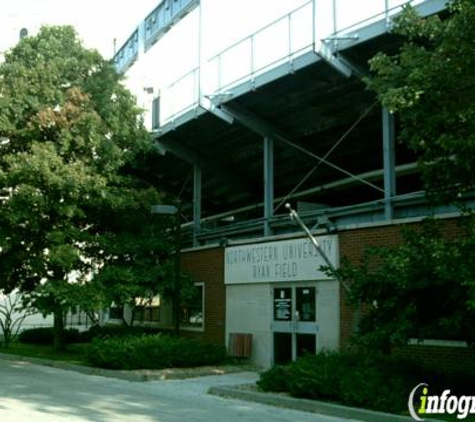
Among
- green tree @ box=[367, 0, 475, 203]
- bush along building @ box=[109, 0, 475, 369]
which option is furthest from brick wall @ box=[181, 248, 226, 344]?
green tree @ box=[367, 0, 475, 203]

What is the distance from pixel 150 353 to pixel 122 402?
4791 mm

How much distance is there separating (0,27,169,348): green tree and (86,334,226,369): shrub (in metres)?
2.32

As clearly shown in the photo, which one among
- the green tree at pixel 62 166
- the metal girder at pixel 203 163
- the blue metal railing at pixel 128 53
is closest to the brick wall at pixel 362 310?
the green tree at pixel 62 166

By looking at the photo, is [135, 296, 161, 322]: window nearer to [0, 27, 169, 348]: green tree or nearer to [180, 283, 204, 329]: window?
[180, 283, 204, 329]: window

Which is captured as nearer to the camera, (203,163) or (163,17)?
(203,163)

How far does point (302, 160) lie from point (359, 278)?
11.7 meters

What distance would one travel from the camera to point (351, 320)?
1595 centimetres

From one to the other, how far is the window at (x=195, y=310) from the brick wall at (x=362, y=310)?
6252mm

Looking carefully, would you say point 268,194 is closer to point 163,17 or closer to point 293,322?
point 293,322

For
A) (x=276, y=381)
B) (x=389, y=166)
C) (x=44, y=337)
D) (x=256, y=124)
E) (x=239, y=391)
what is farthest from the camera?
(x=44, y=337)

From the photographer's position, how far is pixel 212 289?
2136cm

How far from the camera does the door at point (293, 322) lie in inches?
678

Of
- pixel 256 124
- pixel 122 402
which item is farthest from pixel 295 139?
pixel 122 402

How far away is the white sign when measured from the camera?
1702 cm
